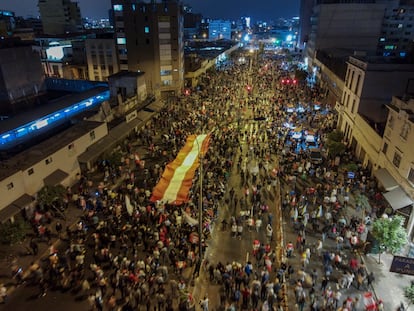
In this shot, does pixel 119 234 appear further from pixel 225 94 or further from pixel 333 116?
pixel 225 94

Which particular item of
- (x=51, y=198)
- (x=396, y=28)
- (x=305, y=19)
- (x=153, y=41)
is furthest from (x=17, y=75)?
(x=305, y=19)

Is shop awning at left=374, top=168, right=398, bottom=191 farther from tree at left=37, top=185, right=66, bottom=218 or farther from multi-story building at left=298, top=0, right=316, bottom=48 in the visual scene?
multi-story building at left=298, top=0, right=316, bottom=48

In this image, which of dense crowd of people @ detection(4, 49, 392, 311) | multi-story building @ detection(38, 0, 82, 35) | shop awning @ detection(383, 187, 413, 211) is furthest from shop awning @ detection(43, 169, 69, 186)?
multi-story building @ detection(38, 0, 82, 35)

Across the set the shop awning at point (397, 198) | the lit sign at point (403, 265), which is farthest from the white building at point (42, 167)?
the shop awning at point (397, 198)

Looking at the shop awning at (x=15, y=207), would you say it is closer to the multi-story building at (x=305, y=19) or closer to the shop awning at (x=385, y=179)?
the shop awning at (x=385, y=179)

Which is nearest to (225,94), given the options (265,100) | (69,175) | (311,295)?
(265,100)

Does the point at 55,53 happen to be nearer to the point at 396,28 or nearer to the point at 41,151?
the point at 41,151
